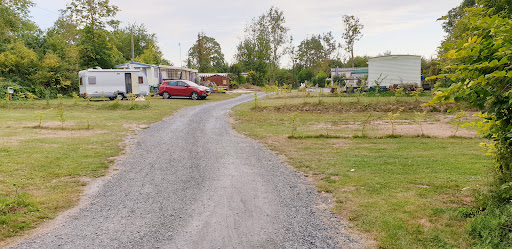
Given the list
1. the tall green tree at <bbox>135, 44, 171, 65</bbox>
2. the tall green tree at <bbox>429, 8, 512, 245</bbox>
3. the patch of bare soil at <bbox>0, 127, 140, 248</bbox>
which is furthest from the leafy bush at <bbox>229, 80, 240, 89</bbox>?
the tall green tree at <bbox>429, 8, 512, 245</bbox>

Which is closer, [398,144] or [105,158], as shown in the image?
[105,158]

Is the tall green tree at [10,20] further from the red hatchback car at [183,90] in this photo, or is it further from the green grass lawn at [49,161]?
the green grass lawn at [49,161]

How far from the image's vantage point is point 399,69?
25531 millimetres

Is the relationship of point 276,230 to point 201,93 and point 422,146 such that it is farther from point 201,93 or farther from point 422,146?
point 201,93

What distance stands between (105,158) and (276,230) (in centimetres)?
548

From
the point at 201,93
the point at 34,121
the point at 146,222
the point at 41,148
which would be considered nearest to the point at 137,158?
the point at 41,148

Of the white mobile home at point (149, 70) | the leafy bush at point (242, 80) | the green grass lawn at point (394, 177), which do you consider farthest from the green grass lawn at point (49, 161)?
the leafy bush at point (242, 80)

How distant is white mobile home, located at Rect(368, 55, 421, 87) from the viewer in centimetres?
2539

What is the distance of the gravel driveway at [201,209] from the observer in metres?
3.84

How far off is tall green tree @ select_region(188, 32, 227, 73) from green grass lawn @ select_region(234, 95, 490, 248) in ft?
177

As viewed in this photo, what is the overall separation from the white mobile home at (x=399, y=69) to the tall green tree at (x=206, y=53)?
41.1 meters

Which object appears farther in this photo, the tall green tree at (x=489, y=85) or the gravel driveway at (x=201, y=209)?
the gravel driveway at (x=201, y=209)

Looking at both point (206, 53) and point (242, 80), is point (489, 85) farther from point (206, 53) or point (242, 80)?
point (206, 53)

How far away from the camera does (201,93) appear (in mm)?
25938
